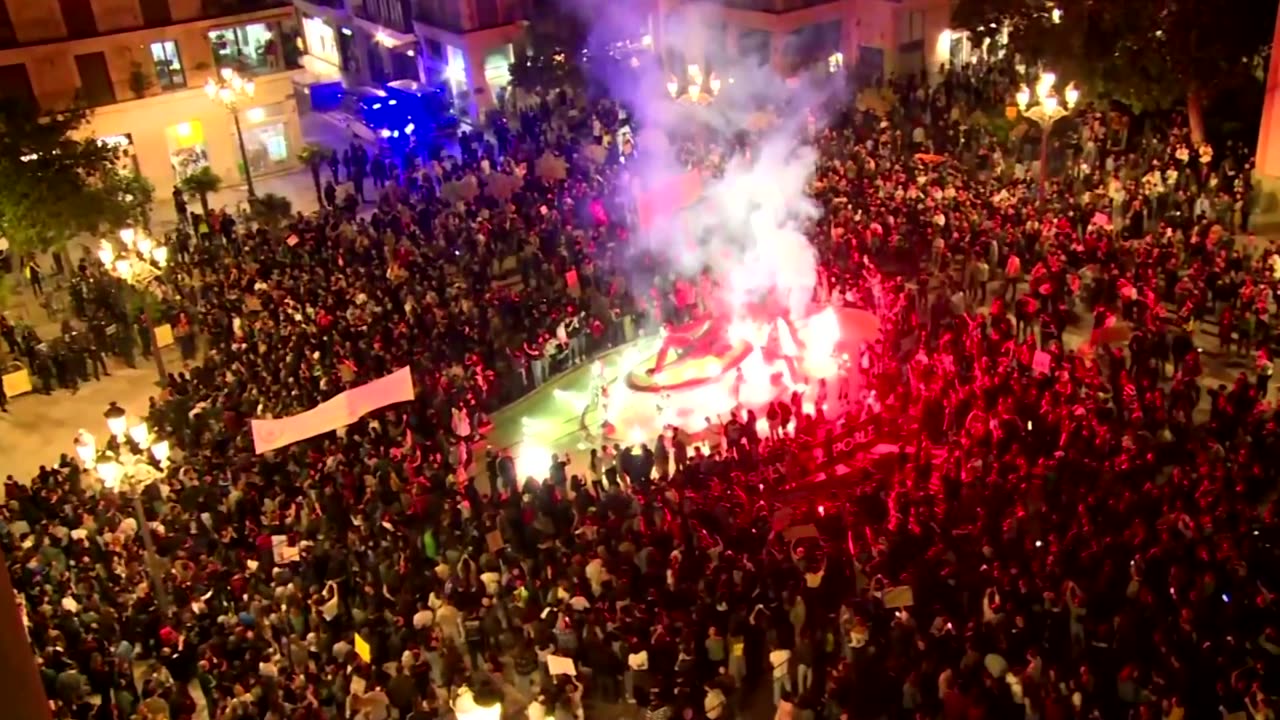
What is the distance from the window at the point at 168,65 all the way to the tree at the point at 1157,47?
21180 millimetres

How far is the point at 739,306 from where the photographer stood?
1995 cm

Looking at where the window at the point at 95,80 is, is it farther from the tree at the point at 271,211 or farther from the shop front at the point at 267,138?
the tree at the point at 271,211

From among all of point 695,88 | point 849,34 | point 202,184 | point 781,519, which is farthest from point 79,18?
point 781,519

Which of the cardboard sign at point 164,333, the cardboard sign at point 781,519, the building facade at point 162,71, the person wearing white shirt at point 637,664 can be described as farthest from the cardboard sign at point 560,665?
the building facade at point 162,71

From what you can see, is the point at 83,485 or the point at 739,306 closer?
the point at 83,485

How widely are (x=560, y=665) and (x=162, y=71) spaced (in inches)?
999

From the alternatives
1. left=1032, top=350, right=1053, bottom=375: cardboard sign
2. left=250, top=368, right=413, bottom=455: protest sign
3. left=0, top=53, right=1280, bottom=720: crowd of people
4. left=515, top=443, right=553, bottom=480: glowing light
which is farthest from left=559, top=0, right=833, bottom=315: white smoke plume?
left=250, top=368, right=413, bottom=455: protest sign

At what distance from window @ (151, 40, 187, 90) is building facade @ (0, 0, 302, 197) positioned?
0.03 meters

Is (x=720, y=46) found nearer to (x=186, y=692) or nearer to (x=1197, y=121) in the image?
(x=1197, y=121)

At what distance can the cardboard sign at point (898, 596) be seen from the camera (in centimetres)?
1174

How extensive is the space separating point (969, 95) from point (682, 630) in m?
20.9

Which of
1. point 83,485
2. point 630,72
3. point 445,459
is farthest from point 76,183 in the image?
point 630,72

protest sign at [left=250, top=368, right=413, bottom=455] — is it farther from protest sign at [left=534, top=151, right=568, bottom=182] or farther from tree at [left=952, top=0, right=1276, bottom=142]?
tree at [left=952, top=0, right=1276, bottom=142]

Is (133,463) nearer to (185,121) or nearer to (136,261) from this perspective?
(136,261)
